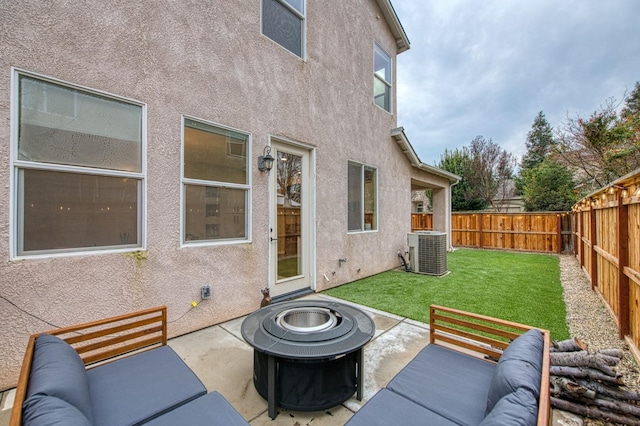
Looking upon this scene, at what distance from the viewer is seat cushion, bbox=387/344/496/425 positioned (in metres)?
1.63

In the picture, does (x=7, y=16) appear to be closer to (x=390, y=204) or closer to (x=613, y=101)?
(x=390, y=204)

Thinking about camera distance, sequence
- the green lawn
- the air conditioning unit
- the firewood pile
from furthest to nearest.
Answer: the air conditioning unit → the green lawn → the firewood pile

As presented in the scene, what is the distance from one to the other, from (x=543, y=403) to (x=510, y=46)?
18608 millimetres

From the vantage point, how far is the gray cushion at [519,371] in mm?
1321

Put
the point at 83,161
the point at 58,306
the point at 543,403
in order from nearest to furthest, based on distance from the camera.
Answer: the point at 543,403, the point at 58,306, the point at 83,161

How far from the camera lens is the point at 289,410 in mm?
2213

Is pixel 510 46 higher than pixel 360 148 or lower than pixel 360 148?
higher

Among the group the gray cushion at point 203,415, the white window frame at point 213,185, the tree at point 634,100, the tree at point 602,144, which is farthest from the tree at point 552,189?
the gray cushion at point 203,415

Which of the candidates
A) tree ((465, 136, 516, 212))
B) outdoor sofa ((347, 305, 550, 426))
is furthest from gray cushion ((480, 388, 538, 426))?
tree ((465, 136, 516, 212))

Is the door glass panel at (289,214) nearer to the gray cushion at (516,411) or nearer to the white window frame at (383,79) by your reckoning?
the white window frame at (383,79)

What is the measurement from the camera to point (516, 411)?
→ 1.12m

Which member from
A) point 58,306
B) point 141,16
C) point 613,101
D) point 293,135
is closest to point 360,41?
point 293,135

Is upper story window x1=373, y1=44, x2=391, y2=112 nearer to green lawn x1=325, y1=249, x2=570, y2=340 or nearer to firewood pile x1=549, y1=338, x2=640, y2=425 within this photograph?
green lawn x1=325, y1=249, x2=570, y2=340

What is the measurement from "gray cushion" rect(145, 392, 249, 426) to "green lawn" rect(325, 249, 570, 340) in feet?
10.6
